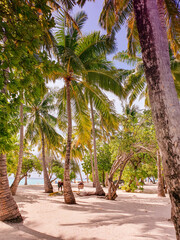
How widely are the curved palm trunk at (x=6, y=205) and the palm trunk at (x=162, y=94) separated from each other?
4652 millimetres

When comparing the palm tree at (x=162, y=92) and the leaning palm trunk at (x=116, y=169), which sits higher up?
the palm tree at (x=162, y=92)

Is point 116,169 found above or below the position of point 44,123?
below

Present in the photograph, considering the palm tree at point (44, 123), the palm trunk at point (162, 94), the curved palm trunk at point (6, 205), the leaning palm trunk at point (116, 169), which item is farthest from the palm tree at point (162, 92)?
the palm tree at point (44, 123)

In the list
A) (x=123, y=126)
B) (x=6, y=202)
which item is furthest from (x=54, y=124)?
(x=6, y=202)

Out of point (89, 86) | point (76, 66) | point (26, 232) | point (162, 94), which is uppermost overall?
point (76, 66)

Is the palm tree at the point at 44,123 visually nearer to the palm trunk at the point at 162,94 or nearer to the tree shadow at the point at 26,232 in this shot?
the tree shadow at the point at 26,232

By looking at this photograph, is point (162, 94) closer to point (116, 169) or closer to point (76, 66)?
point (76, 66)

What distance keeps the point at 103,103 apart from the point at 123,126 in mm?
2065

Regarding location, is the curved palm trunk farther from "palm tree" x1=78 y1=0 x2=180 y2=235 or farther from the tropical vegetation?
"palm tree" x1=78 y1=0 x2=180 y2=235

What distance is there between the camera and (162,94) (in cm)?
238

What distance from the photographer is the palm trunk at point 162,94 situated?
213cm

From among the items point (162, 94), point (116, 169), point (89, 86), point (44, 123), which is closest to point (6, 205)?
point (162, 94)

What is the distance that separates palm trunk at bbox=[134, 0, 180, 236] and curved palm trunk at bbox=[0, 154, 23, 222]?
4652 mm

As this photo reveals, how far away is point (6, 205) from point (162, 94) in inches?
207
